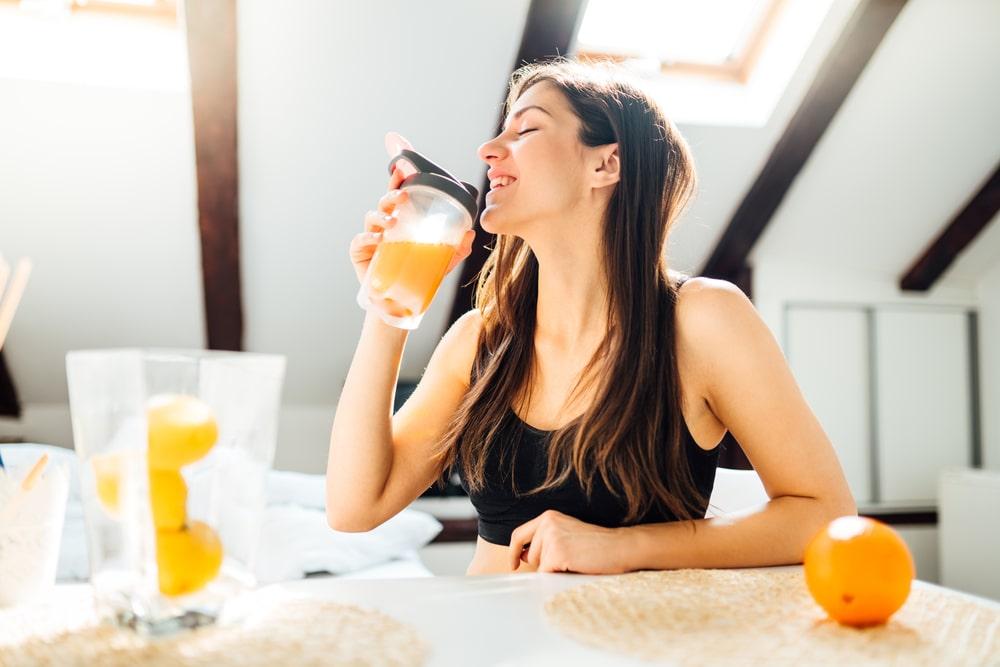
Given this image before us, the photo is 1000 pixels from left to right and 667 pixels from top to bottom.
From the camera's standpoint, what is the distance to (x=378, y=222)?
95 centimetres

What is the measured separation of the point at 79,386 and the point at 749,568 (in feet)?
2.15

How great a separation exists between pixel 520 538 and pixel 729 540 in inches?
8.8

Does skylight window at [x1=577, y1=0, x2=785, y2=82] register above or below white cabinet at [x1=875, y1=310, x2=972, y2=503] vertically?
above

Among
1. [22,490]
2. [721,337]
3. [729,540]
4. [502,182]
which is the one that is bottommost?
[729,540]

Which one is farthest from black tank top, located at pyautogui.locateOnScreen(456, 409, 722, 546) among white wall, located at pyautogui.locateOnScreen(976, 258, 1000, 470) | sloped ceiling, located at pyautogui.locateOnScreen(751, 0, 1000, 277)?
white wall, located at pyautogui.locateOnScreen(976, 258, 1000, 470)

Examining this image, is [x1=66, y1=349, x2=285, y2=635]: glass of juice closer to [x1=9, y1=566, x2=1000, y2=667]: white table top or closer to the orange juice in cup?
[x1=9, y1=566, x2=1000, y2=667]: white table top

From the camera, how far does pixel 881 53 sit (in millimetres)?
3043

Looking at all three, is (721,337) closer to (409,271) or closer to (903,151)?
(409,271)

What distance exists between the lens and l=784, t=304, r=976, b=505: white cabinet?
13.4 feet

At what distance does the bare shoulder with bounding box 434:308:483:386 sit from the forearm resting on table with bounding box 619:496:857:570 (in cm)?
48

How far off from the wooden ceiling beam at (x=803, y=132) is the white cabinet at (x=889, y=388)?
1.77 ft

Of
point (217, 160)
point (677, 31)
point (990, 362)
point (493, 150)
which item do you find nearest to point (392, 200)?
point (493, 150)

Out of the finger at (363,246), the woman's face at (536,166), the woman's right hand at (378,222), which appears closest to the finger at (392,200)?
the woman's right hand at (378,222)

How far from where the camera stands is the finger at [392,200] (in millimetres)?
856
